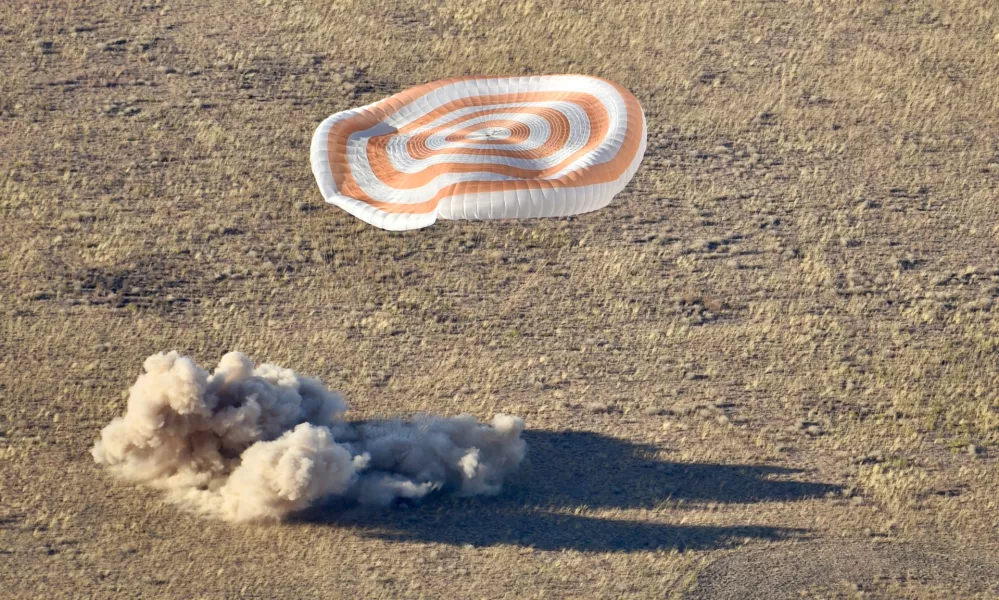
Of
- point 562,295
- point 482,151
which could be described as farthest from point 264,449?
point 562,295

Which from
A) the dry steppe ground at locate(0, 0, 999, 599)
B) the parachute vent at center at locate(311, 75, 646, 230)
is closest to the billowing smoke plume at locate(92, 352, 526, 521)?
the dry steppe ground at locate(0, 0, 999, 599)

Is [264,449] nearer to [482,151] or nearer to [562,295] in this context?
[482,151]

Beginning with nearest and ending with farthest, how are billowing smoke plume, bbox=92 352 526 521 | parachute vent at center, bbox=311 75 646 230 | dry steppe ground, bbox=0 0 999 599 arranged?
billowing smoke plume, bbox=92 352 526 521
dry steppe ground, bbox=0 0 999 599
parachute vent at center, bbox=311 75 646 230

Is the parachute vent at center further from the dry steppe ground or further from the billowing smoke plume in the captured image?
the billowing smoke plume

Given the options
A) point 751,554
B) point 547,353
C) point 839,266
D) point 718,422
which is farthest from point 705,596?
point 839,266

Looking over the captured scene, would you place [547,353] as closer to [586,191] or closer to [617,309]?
[617,309]
